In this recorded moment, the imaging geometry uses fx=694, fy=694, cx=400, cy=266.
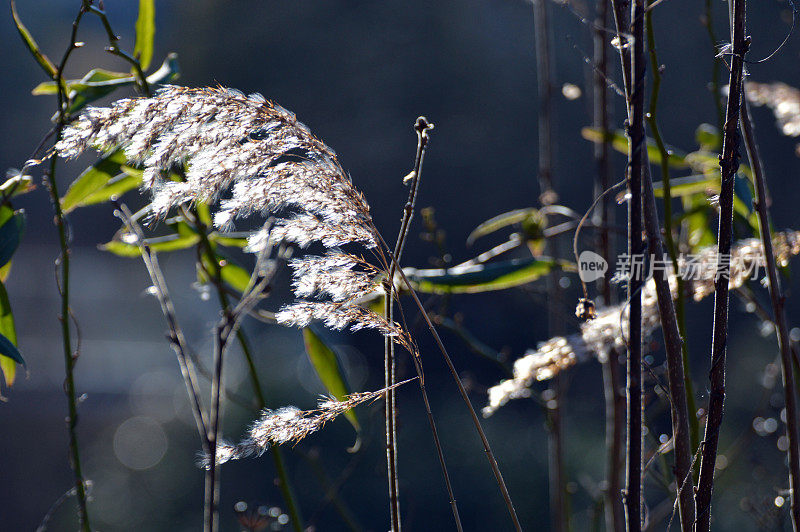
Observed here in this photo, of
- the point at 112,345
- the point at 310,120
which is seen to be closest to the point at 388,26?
the point at 310,120

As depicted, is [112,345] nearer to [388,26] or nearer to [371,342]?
[371,342]

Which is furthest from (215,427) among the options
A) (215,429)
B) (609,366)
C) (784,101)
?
(784,101)

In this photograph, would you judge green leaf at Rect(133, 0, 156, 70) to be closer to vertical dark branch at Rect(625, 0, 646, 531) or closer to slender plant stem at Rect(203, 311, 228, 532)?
slender plant stem at Rect(203, 311, 228, 532)

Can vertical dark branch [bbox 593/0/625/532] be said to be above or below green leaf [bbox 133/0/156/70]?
below

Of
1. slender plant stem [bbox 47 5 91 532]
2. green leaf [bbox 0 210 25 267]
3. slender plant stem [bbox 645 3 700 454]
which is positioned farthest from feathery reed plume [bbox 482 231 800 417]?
green leaf [bbox 0 210 25 267]

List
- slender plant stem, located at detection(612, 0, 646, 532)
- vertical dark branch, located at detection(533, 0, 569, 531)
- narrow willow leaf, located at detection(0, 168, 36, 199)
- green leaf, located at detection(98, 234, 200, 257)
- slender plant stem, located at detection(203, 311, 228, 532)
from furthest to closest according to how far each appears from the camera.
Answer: vertical dark branch, located at detection(533, 0, 569, 531)
green leaf, located at detection(98, 234, 200, 257)
narrow willow leaf, located at detection(0, 168, 36, 199)
slender plant stem, located at detection(203, 311, 228, 532)
slender plant stem, located at detection(612, 0, 646, 532)

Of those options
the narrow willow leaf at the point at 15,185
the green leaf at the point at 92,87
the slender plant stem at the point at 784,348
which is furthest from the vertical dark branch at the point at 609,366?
the narrow willow leaf at the point at 15,185
